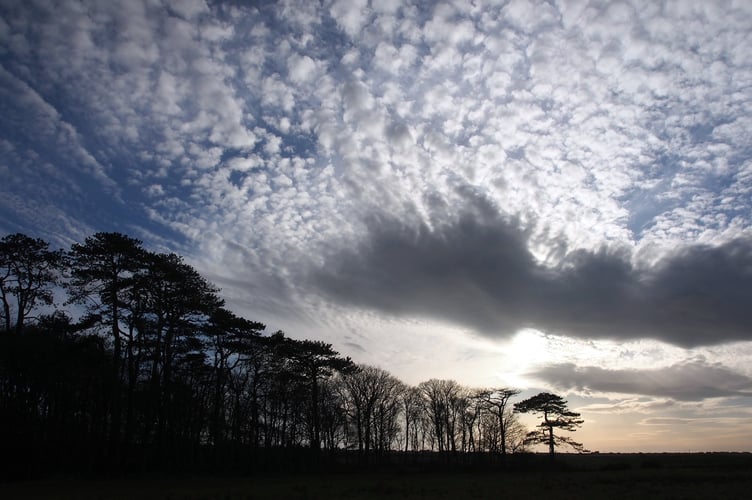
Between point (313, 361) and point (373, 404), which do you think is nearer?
point (313, 361)

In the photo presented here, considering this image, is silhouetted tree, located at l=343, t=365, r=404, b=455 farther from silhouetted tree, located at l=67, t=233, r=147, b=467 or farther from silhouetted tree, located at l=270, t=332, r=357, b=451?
silhouetted tree, located at l=67, t=233, r=147, b=467

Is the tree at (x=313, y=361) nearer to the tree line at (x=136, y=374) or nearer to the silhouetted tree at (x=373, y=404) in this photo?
the tree line at (x=136, y=374)

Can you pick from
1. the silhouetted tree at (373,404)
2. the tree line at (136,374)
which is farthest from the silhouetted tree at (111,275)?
the silhouetted tree at (373,404)

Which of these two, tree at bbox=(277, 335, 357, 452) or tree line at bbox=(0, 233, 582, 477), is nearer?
tree line at bbox=(0, 233, 582, 477)

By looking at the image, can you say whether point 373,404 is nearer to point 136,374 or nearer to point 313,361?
point 313,361

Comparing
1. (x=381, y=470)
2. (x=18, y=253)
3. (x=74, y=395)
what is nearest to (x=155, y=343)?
(x=18, y=253)

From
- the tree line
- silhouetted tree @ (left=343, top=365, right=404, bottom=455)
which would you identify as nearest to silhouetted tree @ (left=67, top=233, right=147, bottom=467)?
the tree line

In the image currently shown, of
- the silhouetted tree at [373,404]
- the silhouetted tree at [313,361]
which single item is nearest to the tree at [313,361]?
the silhouetted tree at [313,361]

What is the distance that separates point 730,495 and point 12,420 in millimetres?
41061

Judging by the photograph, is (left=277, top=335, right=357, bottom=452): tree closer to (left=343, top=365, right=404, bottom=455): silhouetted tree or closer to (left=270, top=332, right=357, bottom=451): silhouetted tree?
(left=270, top=332, right=357, bottom=451): silhouetted tree

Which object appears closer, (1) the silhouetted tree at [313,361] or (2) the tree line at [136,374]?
(2) the tree line at [136,374]

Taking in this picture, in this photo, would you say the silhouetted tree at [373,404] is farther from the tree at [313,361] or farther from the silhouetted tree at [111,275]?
the silhouetted tree at [111,275]

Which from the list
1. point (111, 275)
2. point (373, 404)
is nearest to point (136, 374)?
point (111, 275)

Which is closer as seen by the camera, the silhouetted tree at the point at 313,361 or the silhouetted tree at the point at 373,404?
the silhouetted tree at the point at 313,361
